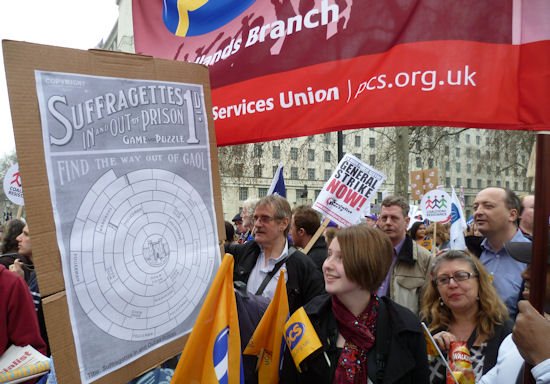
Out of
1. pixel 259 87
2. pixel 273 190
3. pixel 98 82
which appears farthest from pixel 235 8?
pixel 273 190

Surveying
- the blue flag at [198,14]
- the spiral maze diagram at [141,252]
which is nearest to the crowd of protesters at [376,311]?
the spiral maze diagram at [141,252]

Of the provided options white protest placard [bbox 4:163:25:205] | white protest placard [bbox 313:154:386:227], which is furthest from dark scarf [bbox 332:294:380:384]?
white protest placard [bbox 4:163:25:205]

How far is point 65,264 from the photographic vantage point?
143 cm

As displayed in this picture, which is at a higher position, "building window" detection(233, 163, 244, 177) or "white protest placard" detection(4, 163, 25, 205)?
"white protest placard" detection(4, 163, 25, 205)

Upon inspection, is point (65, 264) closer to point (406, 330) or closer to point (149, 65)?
point (149, 65)

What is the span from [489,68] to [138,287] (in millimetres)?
1567

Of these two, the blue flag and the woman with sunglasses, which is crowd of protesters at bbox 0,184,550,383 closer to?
the woman with sunglasses

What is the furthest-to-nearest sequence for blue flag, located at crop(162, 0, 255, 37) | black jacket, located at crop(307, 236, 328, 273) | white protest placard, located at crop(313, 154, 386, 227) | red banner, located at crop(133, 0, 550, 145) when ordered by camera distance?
white protest placard, located at crop(313, 154, 386, 227), black jacket, located at crop(307, 236, 328, 273), blue flag, located at crop(162, 0, 255, 37), red banner, located at crop(133, 0, 550, 145)

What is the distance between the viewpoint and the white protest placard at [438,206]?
826cm

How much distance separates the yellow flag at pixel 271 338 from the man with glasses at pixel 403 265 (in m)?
1.34

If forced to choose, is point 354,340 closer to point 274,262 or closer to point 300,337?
point 300,337

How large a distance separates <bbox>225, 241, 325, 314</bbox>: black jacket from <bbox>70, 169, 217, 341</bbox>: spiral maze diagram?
1280mm

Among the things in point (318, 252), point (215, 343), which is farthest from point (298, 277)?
point (215, 343)

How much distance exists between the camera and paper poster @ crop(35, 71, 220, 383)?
1450 millimetres
